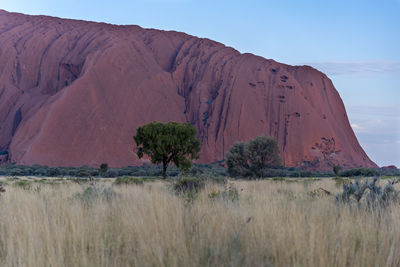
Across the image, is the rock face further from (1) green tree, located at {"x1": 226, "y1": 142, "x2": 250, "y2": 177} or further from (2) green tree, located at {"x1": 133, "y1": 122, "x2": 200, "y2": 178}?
(2) green tree, located at {"x1": 133, "y1": 122, "x2": 200, "y2": 178}

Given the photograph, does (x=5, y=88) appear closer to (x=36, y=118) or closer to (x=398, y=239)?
(x=36, y=118)

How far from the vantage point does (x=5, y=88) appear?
268 ft

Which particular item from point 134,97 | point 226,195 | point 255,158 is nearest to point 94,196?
point 226,195

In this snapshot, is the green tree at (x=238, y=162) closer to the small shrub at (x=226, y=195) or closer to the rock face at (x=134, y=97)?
the small shrub at (x=226, y=195)

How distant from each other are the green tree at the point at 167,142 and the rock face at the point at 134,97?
119 feet

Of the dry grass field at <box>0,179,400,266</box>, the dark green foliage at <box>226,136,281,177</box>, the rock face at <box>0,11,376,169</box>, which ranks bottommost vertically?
the dry grass field at <box>0,179,400,266</box>

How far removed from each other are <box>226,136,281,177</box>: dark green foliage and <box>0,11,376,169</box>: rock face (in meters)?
35.7

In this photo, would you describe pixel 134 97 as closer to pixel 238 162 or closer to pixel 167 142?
pixel 238 162

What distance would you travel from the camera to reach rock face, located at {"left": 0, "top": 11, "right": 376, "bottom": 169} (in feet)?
233

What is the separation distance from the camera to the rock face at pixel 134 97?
2798 inches

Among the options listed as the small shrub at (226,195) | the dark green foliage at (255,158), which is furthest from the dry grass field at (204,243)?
the dark green foliage at (255,158)

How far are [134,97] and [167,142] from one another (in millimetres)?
46987

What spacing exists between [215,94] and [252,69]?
1246cm

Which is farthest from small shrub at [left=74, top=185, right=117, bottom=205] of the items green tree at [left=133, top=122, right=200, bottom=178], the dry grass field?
green tree at [left=133, top=122, right=200, bottom=178]
